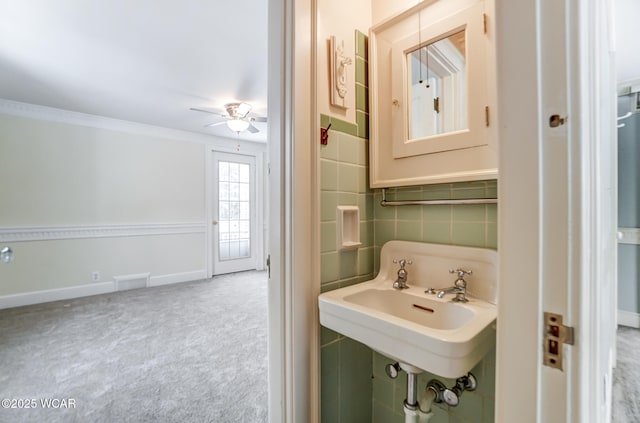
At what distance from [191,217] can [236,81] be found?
2.57 m

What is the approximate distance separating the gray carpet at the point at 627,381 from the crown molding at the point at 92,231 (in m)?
4.72

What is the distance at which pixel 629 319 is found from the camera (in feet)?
7.21

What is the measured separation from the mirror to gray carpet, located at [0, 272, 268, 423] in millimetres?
1749

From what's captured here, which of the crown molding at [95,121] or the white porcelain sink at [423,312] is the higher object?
the crown molding at [95,121]

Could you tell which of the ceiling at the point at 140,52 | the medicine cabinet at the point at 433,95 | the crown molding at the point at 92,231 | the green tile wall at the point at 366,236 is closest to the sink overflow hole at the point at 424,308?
the green tile wall at the point at 366,236

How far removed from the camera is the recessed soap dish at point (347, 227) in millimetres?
1203

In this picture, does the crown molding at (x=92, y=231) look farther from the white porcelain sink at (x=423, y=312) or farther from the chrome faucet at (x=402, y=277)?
the chrome faucet at (x=402, y=277)

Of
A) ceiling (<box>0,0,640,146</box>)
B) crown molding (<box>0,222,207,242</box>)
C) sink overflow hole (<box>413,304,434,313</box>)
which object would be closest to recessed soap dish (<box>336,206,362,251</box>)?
sink overflow hole (<box>413,304,434,313</box>)

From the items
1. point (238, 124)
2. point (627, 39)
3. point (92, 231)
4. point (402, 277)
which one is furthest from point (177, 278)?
point (627, 39)

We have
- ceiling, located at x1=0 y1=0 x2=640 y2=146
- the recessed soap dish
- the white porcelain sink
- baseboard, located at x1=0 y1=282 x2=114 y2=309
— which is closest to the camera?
the white porcelain sink

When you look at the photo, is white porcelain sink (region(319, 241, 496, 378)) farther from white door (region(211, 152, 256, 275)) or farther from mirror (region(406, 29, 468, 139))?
white door (region(211, 152, 256, 275))

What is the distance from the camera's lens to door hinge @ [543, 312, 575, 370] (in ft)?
1.28

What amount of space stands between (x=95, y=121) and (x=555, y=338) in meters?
4.83

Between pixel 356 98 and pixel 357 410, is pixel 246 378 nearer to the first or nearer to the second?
pixel 357 410
